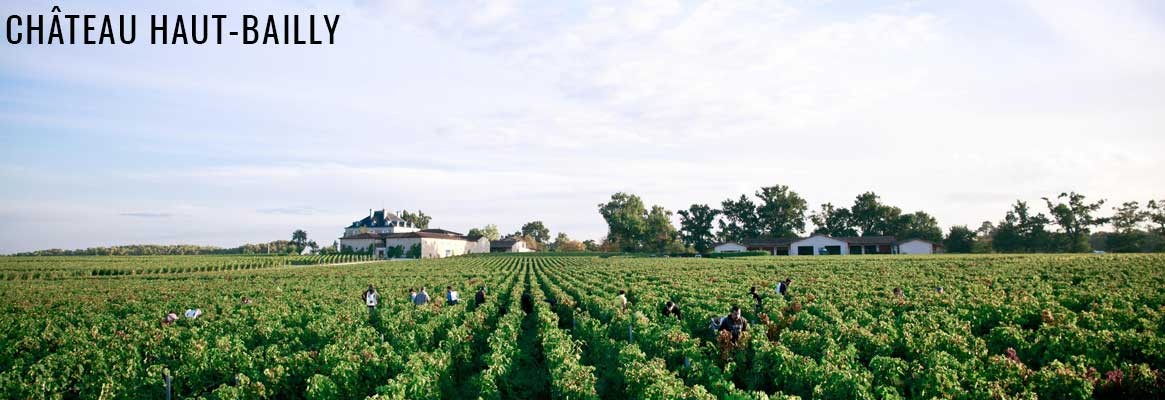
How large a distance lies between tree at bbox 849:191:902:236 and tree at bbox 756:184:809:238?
36.2 feet

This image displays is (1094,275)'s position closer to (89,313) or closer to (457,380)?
(457,380)

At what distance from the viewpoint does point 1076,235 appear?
328 feet

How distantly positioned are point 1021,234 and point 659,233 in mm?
68154

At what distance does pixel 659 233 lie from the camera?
137 m

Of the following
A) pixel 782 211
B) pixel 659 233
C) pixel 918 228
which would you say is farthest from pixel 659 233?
pixel 918 228

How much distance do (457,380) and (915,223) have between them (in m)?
115

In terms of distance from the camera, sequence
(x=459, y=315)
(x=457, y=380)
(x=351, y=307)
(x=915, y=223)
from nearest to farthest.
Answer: (x=457, y=380) < (x=459, y=315) < (x=351, y=307) < (x=915, y=223)

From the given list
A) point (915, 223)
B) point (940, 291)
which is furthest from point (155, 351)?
point (915, 223)

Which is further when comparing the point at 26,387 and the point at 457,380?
the point at 457,380

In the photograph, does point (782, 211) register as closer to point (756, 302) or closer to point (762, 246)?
point (762, 246)

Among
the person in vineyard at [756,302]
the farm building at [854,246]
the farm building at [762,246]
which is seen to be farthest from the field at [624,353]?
the farm building at [762,246]

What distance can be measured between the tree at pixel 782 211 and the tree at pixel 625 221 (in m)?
27.8

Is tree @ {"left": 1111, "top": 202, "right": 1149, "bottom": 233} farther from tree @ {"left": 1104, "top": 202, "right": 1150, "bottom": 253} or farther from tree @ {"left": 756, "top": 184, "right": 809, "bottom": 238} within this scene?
tree @ {"left": 756, "top": 184, "right": 809, "bottom": 238}

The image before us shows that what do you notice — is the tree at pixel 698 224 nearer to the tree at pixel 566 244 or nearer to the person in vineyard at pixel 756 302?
the tree at pixel 566 244
